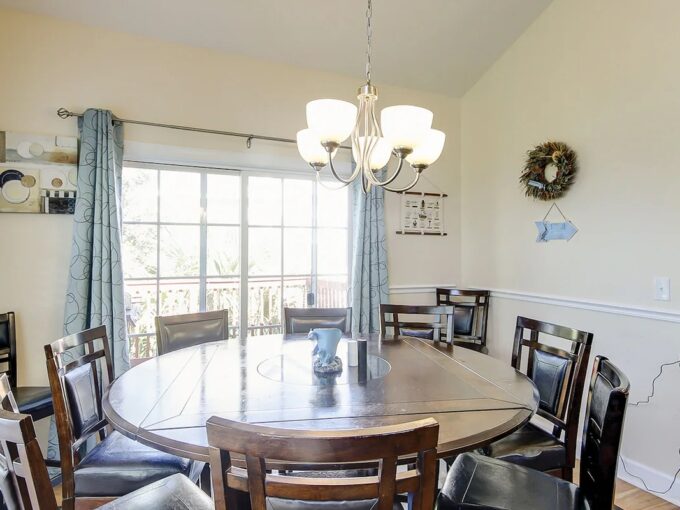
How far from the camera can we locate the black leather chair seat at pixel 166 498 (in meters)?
1.18

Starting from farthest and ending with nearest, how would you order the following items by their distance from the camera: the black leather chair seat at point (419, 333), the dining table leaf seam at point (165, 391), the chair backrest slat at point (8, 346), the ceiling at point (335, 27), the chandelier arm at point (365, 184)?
1. the black leather chair seat at point (419, 333)
2. the ceiling at point (335, 27)
3. the chair backrest slat at point (8, 346)
4. the chandelier arm at point (365, 184)
5. the dining table leaf seam at point (165, 391)

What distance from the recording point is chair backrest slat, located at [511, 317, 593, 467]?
1.64 m

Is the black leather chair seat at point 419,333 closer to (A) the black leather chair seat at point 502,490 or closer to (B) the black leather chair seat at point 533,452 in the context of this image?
(B) the black leather chair seat at point 533,452

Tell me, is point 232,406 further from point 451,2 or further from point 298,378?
point 451,2

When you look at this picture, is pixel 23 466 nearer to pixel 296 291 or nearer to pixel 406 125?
pixel 406 125

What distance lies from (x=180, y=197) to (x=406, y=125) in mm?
1926

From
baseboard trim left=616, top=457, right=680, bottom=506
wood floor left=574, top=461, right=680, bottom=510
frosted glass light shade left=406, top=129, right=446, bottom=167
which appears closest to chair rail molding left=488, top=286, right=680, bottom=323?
baseboard trim left=616, top=457, right=680, bottom=506

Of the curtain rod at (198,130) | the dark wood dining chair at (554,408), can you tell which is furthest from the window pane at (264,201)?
the dark wood dining chair at (554,408)

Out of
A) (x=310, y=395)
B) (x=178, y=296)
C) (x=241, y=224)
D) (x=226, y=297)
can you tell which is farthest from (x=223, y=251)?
(x=310, y=395)

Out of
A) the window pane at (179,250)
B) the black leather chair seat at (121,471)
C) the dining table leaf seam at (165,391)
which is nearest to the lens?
the dining table leaf seam at (165,391)

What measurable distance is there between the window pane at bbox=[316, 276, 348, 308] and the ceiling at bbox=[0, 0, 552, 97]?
5.58 ft

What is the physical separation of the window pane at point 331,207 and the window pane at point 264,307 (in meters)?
0.65

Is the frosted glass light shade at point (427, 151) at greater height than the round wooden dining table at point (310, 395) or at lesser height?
greater

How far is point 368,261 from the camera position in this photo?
318 centimetres
